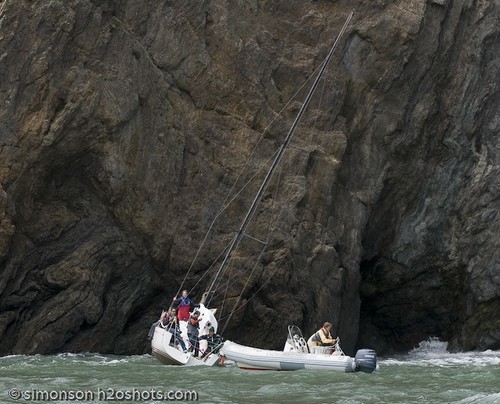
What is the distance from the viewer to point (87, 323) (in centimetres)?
3130

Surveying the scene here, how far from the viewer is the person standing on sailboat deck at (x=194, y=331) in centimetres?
2950

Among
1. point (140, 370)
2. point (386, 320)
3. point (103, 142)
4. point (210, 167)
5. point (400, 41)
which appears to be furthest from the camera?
point (386, 320)

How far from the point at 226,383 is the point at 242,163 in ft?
38.7

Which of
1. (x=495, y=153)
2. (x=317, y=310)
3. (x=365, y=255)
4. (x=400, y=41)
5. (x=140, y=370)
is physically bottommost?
(x=140, y=370)

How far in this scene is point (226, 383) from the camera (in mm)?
23406

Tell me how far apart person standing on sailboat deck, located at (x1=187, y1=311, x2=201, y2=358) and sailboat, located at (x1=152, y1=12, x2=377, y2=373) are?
0.49ft

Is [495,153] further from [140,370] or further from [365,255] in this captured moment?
[140,370]

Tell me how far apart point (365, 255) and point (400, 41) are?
7.46m

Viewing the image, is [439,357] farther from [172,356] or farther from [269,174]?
[172,356]

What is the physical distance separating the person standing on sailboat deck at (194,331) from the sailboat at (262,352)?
0.49 ft

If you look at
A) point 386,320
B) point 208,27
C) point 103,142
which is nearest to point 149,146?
point 103,142

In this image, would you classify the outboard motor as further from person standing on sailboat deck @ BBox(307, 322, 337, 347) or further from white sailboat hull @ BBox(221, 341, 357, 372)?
person standing on sailboat deck @ BBox(307, 322, 337, 347)

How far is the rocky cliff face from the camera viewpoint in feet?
99.7

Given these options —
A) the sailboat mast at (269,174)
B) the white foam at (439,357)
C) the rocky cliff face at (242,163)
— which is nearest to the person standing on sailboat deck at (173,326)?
the sailboat mast at (269,174)
